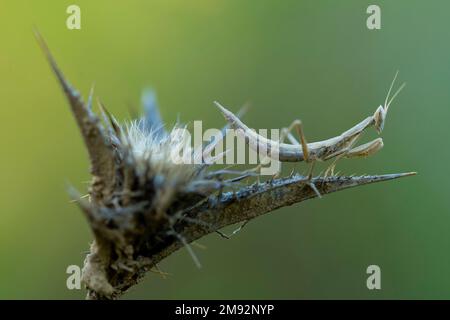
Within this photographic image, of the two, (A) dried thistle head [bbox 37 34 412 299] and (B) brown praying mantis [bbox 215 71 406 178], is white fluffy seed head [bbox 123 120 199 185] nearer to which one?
(A) dried thistle head [bbox 37 34 412 299]

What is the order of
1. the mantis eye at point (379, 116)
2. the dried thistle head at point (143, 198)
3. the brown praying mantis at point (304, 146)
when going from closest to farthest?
the dried thistle head at point (143, 198) → the brown praying mantis at point (304, 146) → the mantis eye at point (379, 116)

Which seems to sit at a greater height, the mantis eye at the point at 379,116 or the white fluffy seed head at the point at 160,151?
the mantis eye at the point at 379,116

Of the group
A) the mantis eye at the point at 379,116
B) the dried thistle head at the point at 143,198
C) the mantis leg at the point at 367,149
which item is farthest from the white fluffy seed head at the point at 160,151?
the mantis eye at the point at 379,116

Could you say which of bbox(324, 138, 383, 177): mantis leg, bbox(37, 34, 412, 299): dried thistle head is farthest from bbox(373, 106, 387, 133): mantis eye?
bbox(37, 34, 412, 299): dried thistle head

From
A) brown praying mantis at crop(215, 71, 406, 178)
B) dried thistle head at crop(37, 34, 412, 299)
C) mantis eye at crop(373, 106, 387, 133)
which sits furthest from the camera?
mantis eye at crop(373, 106, 387, 133)

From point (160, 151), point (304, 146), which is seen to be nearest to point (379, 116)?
point (304, 146)

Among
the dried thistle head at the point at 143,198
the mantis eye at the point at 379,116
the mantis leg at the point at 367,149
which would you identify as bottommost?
the dried thistle head at the point at 143,198

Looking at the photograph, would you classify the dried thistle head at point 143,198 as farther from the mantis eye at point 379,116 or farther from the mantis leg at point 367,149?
the mantis eye at point 379,116

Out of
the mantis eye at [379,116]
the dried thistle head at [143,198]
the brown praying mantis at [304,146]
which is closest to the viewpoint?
the dried thistle head at [143,198]

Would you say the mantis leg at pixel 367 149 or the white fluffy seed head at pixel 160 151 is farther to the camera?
the mantis leg at pixel 367 149
